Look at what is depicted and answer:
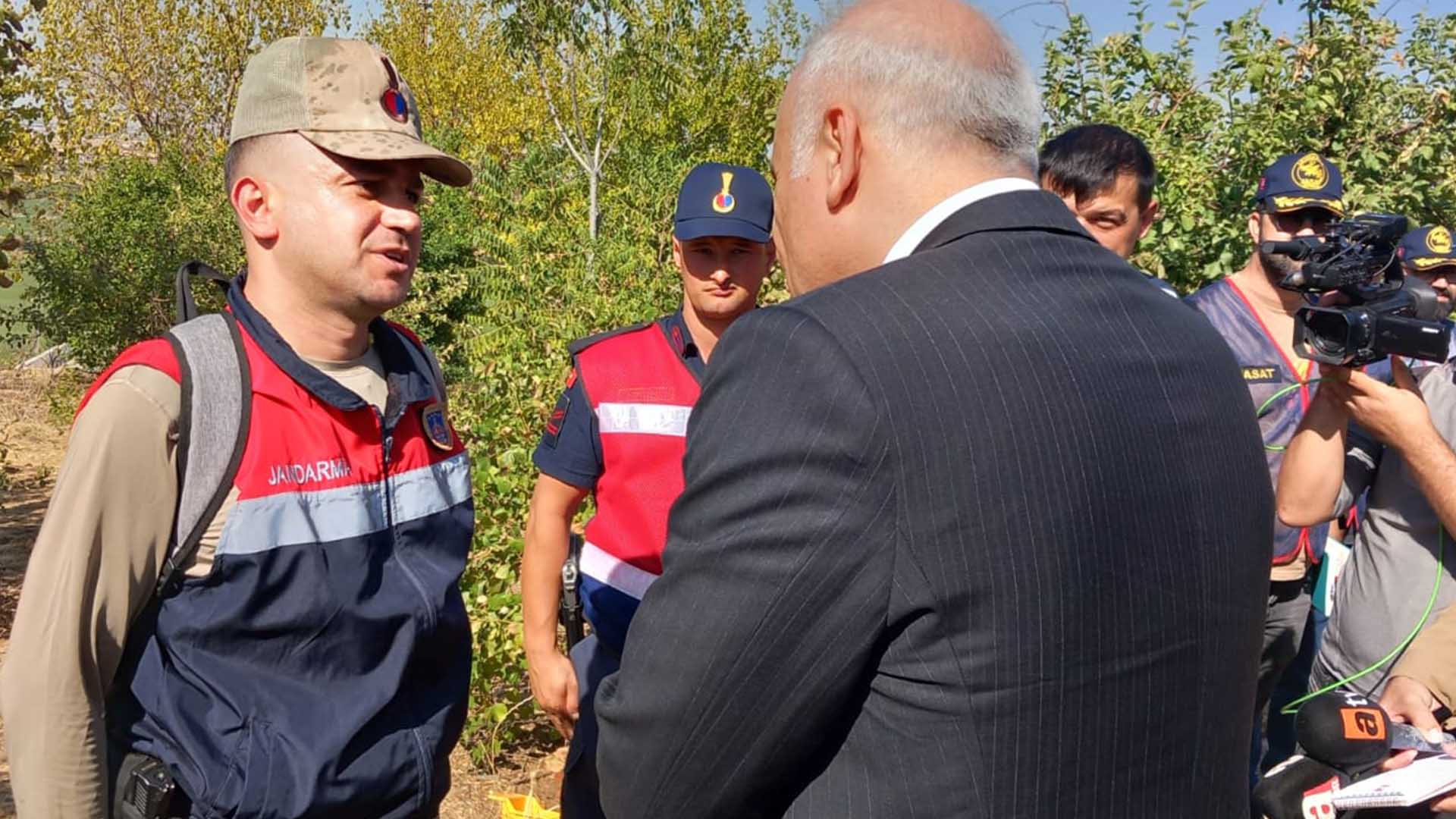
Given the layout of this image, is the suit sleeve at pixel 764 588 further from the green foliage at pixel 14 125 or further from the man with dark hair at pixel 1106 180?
the green foliage at pixel 14 125

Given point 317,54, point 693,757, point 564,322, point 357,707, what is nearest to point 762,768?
point 693,757

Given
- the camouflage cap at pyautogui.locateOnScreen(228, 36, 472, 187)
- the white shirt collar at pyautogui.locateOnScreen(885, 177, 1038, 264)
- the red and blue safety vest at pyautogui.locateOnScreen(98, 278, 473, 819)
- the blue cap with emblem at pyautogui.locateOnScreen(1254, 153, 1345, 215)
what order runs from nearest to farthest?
the white shirt collar at pyautogui.locateOnScreen(885, 177, 1038, 264) < the red and blue safety vest at pyautogui.locateOnScreen(98, 278, 473, 819) < the camouflage cap at pyautogui.locateOnScreen(228, 36, 472, 187) < the blue cap with emblem at pyautogui.locateOnScreen(1254, 153, 1345, 215)

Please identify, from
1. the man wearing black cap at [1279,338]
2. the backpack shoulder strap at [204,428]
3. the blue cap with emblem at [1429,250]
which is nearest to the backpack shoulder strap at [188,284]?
the backpack shoulder strap at [204,428]

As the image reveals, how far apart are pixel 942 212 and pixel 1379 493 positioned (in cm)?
217

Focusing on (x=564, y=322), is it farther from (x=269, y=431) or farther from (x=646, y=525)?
(x=269, y=431)

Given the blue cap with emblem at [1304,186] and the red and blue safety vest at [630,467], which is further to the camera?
the blue cap with emblem at [1304,186]

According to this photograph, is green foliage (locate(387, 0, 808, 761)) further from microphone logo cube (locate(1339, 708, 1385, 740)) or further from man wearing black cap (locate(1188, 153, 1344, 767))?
microphone logo cube (locate(1339, 708, 1385, 740))


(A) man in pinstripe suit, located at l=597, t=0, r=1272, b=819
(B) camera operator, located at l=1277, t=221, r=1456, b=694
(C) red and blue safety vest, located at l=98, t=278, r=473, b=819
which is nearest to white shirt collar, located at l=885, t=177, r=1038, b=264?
(A) man in pinstripe suit, located at l=597, t=0, r=1272, b=819

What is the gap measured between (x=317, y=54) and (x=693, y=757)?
1.48 metres

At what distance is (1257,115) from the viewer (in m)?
5.07

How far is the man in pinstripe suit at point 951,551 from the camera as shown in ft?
3.44

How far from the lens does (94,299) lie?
34.2 ft

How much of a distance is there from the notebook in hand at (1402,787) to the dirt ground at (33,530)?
2342 mm

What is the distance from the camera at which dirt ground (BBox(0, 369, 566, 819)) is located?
430 cm
